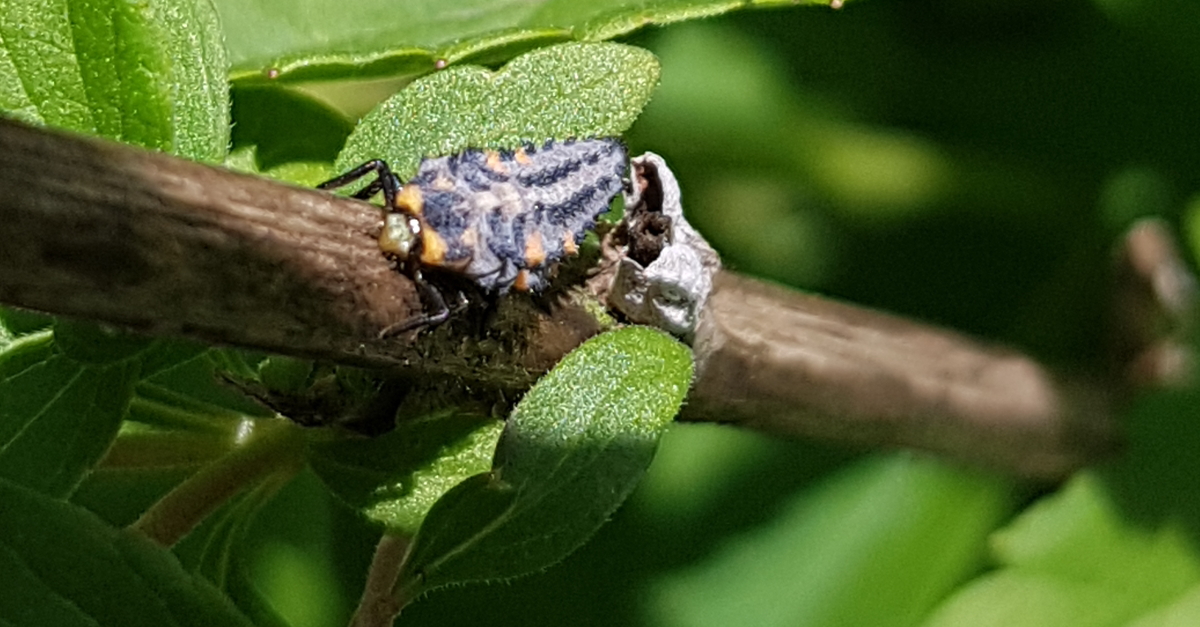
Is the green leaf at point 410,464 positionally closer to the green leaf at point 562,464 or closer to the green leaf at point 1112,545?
the green leaf at point 562,464

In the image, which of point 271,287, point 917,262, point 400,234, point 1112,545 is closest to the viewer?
point 271,287

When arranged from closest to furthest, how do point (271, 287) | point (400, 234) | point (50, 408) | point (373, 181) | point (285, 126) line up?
point (271, 287) < point (400, 234) < point (50, 408) < point (373, 181) < point (285, 126)

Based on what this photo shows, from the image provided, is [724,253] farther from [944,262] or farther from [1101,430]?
[1101,430]

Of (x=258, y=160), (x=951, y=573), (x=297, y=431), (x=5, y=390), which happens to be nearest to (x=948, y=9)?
(x=951, y=573)

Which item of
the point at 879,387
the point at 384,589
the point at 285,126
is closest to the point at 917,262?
the point at 879,387

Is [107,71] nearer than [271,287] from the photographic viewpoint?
No

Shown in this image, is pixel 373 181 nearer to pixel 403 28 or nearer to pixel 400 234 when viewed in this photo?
pixel 400 234
